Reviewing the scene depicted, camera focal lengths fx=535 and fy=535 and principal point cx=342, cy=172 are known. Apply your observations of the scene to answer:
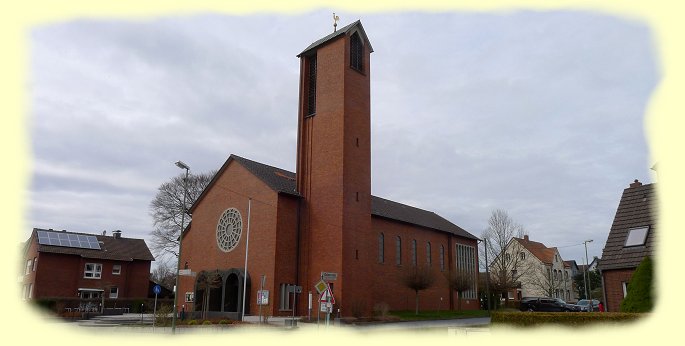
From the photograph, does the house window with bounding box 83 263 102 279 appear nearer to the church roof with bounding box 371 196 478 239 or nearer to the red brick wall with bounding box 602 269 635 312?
the church roof with bounding box 371 196 478 239

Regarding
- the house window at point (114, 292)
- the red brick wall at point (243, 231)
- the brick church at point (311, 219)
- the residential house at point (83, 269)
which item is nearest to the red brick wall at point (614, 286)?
the brick church at point (311, 219)

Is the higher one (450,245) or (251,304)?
(450,245)

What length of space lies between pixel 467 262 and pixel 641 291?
133ft

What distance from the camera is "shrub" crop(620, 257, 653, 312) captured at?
62.4ft

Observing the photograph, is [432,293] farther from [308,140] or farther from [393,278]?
[308,140]

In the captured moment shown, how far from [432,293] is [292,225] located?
19045mm

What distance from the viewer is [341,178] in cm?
3797

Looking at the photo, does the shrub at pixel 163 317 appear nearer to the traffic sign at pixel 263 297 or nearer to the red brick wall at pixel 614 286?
the traffic sign at pixel 263 297

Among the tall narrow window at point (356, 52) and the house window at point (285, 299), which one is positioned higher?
the tall narrow window at point (356, 52)

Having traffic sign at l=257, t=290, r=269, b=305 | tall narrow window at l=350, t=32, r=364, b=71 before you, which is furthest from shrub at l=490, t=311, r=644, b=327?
tall narrow window at l=350, t=32, r=364, b=71

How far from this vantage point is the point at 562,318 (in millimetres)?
18391

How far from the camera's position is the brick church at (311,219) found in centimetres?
3753

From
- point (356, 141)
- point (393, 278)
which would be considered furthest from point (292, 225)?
point (393, 278)

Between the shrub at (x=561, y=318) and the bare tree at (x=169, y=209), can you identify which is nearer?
the shrub at (x=561, y=318)
